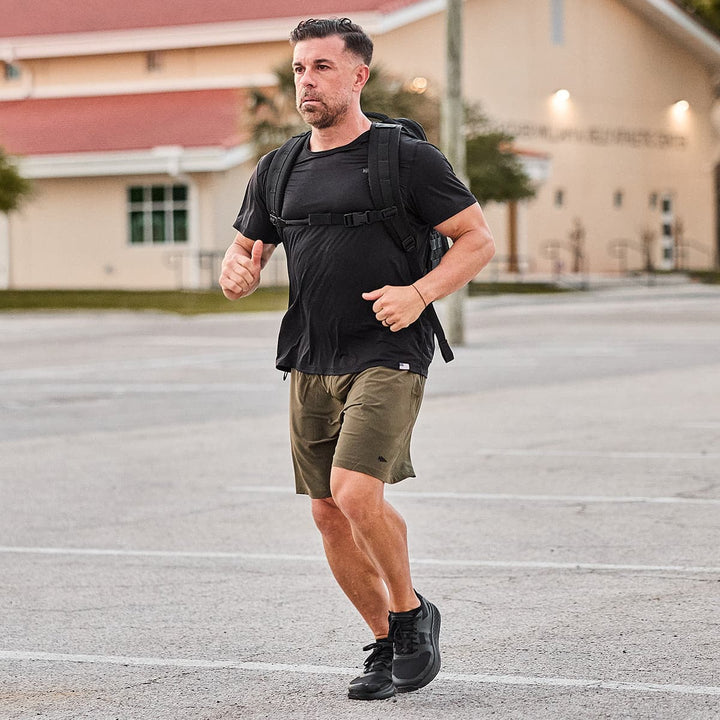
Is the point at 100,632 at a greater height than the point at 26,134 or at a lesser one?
lesser

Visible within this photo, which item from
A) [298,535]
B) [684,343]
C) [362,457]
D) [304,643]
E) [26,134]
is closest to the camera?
[362,457]

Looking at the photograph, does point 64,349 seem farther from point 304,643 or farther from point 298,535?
point 304,643

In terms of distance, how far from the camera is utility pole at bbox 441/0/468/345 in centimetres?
2325

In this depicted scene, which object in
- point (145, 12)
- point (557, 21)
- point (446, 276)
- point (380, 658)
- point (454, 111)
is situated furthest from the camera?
point (557, 21)

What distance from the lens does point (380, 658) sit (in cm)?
570

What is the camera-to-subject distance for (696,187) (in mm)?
60938

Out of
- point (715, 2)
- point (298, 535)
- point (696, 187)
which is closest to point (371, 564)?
point (298, 535)

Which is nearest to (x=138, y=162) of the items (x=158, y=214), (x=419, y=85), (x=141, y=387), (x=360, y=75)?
(x=158, y=214)

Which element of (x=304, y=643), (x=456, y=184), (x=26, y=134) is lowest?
(x=304, y=643)

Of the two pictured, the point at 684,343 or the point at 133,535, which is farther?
the point at 684,343

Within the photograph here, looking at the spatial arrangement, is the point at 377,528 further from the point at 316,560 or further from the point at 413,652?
the point at 316,560

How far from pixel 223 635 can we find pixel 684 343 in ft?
60.2

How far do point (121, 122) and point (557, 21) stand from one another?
15.0 meters

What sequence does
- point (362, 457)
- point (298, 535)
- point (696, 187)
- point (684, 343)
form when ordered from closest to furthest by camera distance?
1. point (362, 457)
2. point (298, 535)
3. point (684, 343)
4. point (696, 187)
